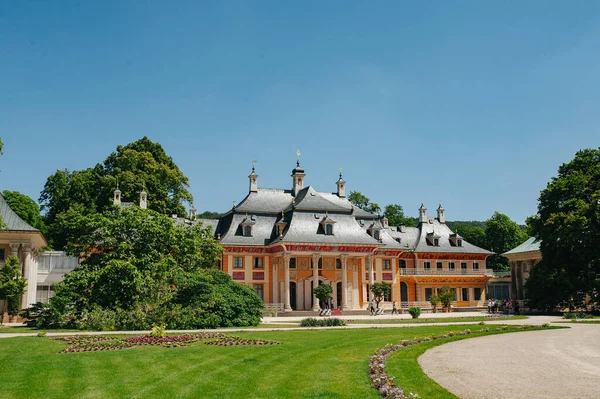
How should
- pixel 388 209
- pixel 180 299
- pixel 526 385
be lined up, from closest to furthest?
pixel 526 385 < pixel 180 299 < pixel 388 209

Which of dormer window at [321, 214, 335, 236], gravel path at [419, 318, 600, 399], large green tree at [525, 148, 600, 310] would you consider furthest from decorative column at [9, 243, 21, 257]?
large green tree at [525, 148, 600, 310]

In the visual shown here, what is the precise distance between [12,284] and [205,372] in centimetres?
2485

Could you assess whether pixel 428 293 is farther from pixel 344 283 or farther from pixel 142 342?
pixel 142 342

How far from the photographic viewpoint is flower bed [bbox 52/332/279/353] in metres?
17.6

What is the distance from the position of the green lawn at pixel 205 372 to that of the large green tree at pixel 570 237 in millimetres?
27989

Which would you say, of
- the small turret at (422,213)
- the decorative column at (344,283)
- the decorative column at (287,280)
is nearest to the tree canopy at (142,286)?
the decorative column at (287,280)

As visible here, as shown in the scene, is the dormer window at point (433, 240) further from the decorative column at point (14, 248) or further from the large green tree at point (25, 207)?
the decorative column at point (14, 248)

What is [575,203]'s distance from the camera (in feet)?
137

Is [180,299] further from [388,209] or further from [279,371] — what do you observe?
[388,209]

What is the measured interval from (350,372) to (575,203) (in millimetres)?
35429

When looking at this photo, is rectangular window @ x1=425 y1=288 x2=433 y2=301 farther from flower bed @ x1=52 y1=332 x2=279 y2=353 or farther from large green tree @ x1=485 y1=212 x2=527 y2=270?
flower bed @ x1=52 y1=332 x2=279 y2=353

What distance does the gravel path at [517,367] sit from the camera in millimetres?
10219

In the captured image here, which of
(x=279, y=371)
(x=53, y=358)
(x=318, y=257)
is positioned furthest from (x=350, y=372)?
(x=318, y=257)

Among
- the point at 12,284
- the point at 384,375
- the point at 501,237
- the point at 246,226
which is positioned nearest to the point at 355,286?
the point at 246,226
